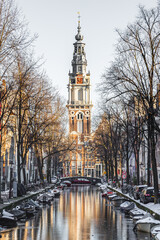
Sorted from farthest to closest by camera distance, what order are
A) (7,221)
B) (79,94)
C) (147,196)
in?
1. (79,94)
2. (147,196)
3. (7,221)

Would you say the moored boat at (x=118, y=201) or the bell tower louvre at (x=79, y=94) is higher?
the bell tower louvre at (x=79, y=94)

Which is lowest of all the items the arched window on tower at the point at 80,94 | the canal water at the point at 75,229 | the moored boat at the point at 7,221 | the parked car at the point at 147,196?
the canal water at the point at 75,229

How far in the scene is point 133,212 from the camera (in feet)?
105

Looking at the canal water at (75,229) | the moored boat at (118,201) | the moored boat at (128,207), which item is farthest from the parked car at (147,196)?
the moored boat at (118,201)

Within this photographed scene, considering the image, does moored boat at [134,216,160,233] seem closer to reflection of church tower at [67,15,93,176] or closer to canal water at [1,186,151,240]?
canal water at [1,186,151,240]

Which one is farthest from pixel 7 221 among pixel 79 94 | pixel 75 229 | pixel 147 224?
pixel 79 94

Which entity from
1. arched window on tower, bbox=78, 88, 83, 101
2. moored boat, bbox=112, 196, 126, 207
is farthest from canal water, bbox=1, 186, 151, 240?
arched window on tower, bbox=78, 88, 83, 101

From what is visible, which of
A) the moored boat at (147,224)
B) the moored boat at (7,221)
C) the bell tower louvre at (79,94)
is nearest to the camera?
the moored boat at (147,224)

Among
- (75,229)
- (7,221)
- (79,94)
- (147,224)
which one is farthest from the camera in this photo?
(79,94)

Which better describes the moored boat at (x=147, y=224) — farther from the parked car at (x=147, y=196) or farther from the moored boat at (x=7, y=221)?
the parked car at (x=147, y=196)

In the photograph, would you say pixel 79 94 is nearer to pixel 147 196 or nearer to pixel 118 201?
pixel 118 201

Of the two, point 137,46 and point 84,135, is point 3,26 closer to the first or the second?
point 137,46

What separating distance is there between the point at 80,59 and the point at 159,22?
157977 mm

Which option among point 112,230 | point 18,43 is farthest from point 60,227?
point 18,43
